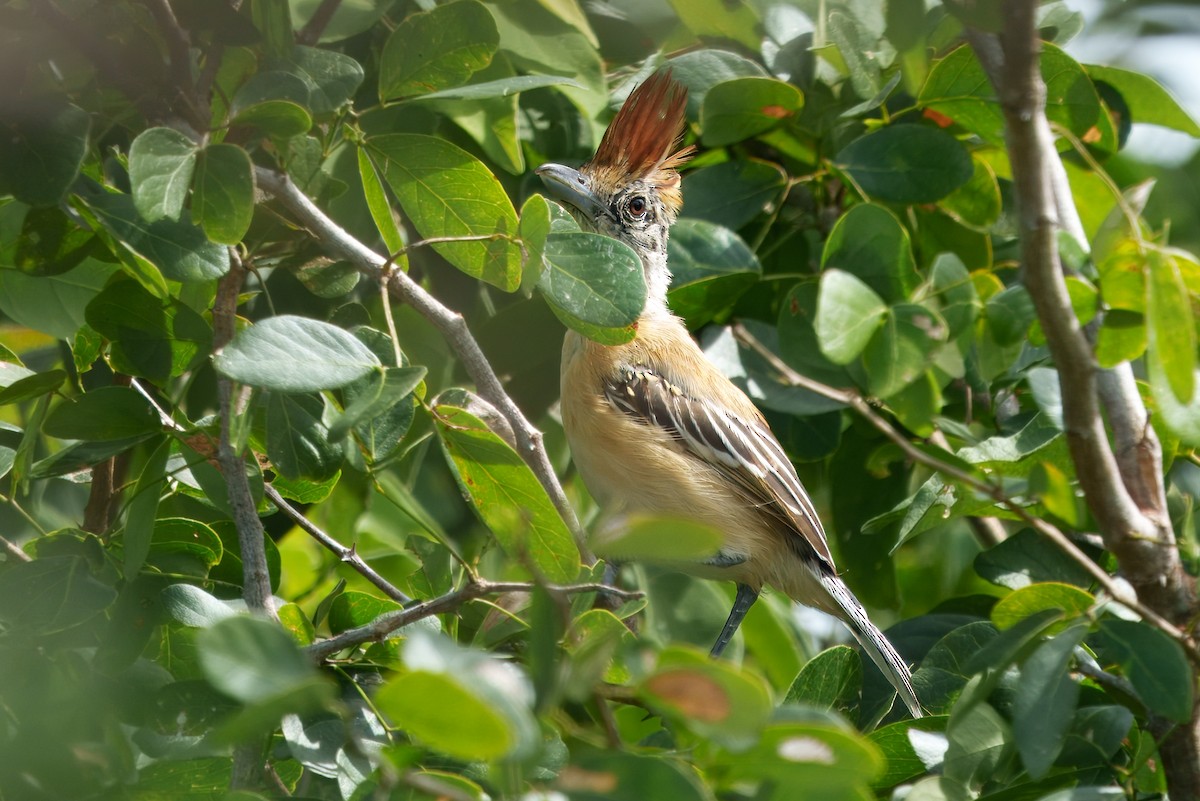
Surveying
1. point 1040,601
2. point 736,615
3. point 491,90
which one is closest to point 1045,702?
point 1040,601

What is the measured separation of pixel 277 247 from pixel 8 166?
837 mm

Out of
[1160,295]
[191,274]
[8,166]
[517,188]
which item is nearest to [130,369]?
[191,274]

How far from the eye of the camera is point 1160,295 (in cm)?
175

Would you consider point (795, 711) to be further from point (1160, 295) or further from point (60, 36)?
point (60, 36)

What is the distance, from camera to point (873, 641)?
10.7ft

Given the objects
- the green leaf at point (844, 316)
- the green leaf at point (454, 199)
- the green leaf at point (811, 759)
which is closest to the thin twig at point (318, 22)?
the green leaf at point (454, 199)

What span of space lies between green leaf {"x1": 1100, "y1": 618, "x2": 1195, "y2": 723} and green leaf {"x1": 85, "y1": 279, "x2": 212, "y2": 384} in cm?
199

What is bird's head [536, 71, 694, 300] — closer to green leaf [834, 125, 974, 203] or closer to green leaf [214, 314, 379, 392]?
green leaf [834, 125, 974, 203]

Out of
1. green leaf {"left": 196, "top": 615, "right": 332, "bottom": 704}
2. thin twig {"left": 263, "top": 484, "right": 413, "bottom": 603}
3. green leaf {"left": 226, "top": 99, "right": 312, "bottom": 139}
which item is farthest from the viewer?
thin twig {"left": 263, "top": 484, "right": 413, "bottom": 603}

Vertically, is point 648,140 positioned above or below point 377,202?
above

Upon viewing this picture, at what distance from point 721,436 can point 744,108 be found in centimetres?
126

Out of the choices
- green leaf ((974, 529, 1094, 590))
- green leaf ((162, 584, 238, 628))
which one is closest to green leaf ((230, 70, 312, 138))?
green leaf ((162, 584, 238, 628))

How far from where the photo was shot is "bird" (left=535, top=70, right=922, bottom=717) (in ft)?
12.7

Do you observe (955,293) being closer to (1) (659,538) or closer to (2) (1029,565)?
(2) (1029,565)
